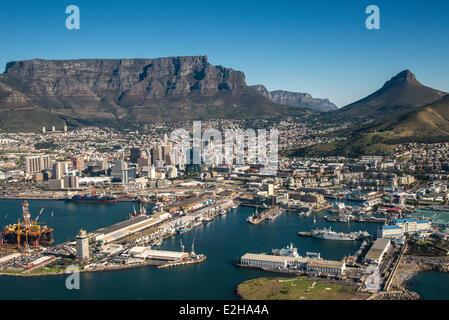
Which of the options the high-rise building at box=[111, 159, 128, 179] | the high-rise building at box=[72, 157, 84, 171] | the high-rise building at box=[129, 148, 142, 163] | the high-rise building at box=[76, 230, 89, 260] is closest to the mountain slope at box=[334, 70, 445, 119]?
the high-rise building at box=[129, 148, 142, 163]

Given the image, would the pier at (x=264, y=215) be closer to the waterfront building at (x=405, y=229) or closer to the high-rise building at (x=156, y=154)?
→ the waterfront building at (x=405, y=229)

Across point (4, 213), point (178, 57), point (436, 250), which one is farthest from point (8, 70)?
point (436, 250)

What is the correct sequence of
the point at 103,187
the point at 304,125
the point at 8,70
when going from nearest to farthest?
the point at 103,187 → the point at 304,125 → the point at 8,70

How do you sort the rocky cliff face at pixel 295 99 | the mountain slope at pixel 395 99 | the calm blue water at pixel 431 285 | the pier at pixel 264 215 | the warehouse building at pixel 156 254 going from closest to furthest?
the calm blue water at pixel 431 285 < the warehouse building at pixel 156 254 < the pier at pixel 264 215 < the mountain slope at pixel 395 99 < the rocky cliff face at pixel 295 99

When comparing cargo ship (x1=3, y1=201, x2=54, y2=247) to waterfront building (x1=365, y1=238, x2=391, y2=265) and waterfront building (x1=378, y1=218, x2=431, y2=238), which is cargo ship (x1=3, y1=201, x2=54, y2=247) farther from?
waterfront building (x1=378, y1=218, x2=431, y2=238)

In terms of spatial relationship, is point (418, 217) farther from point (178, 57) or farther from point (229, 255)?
point (178, 57)

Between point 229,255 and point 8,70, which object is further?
A: point 8,70

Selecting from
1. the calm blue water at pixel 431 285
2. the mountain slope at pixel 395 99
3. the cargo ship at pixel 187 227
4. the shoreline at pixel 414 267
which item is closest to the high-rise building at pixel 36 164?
the cargo ship at pixel 187 227
